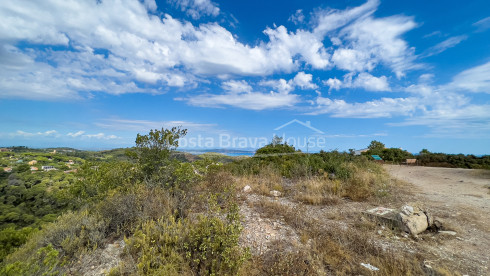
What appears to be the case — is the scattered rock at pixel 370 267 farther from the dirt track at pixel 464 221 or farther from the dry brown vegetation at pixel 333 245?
the dirt track at pixel 464 221

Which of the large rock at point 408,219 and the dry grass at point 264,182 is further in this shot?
the dry grass at point 264,182

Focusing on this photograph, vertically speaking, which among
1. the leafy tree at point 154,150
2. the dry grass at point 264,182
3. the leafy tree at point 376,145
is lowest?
the dry grass at point 264,182

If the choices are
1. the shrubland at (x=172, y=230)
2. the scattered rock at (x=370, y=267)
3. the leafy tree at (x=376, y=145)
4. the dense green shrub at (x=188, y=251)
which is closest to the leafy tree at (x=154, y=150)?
the shrubland at (x=172, y=230)

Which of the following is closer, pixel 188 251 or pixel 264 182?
pixel 188 251

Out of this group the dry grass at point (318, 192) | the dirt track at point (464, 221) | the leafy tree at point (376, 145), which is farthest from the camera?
the leafy tree at point (376, 145)

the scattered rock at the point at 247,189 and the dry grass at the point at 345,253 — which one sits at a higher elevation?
the scattered rock at the point at 247,189

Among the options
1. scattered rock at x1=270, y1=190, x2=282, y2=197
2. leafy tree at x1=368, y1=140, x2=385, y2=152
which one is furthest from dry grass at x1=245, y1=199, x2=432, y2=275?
leafy tree at x1=368, y1=140, x2=385, y2=152

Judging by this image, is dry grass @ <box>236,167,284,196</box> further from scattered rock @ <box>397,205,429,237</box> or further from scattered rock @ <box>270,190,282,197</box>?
scattered rock @ <box>397,205,429,237</box>

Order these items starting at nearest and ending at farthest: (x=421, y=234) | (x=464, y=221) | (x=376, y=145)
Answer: (x=421, y=234) → (x=464, y=221) → (x=376, y=145)

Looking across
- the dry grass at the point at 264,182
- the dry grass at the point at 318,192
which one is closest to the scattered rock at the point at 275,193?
the dry grass at the point at 264,182

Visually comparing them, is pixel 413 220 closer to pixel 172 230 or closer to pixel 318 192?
pixel 318 192

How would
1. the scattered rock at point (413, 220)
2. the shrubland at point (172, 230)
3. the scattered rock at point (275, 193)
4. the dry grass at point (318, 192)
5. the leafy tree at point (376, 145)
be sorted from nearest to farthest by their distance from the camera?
the shrubland at point (172, 230)
the scattered rock at point (413, 220)
the dry grass at point (318, 192)
the scattered rock at point (275, 193)
the leafy tree at point (376, 145)

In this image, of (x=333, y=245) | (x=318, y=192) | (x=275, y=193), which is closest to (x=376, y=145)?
(x=318, y=192)

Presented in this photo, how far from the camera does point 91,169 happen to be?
5422 millimetres
